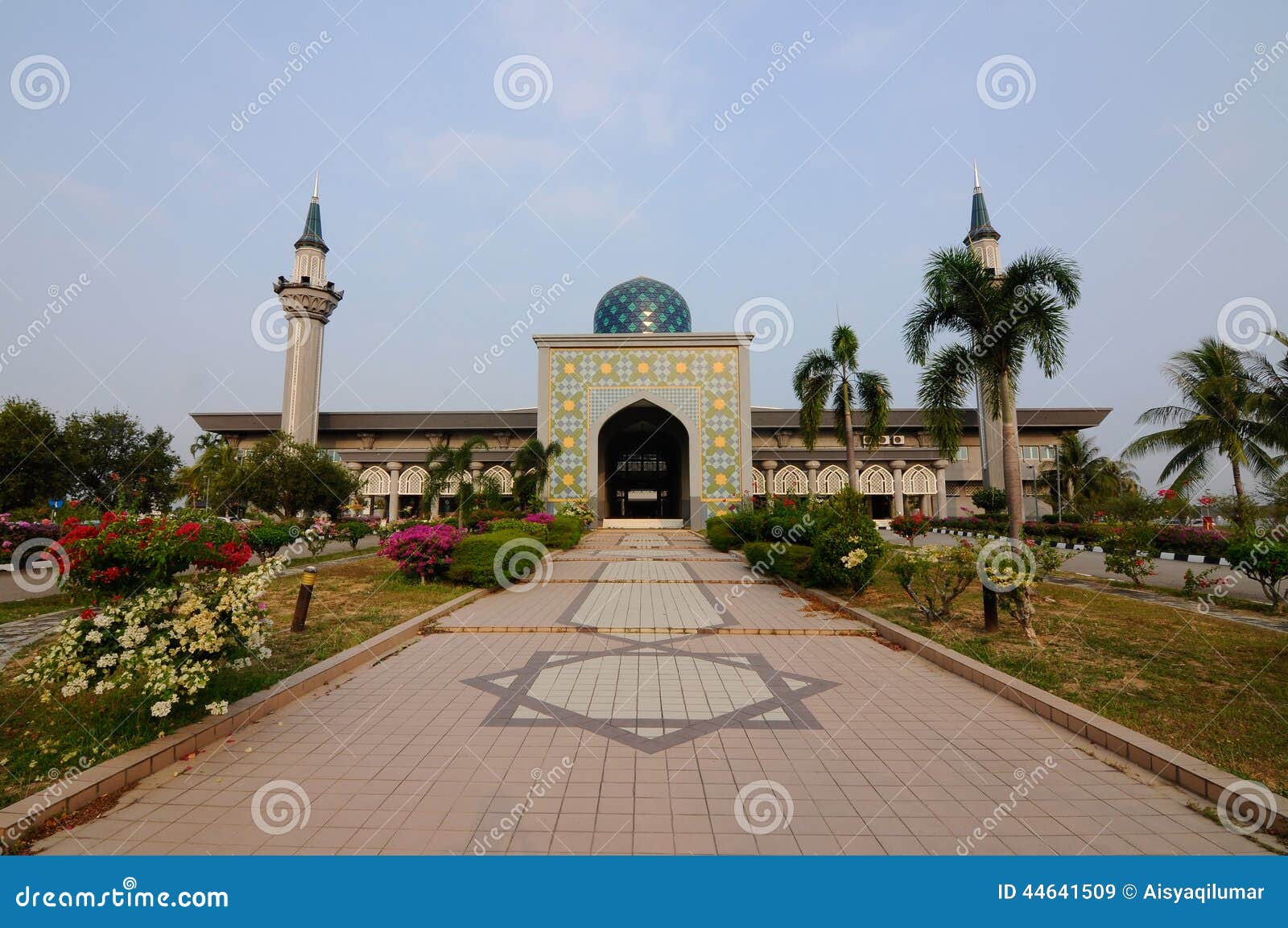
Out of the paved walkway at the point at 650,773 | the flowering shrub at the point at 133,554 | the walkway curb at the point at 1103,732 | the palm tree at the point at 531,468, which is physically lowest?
the paved walkway at the point at 650,773

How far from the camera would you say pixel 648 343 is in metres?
31.8

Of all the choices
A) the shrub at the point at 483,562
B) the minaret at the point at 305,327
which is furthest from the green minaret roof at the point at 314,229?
the shrub at the point at 483,562

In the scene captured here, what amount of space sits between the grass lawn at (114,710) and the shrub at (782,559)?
623 cm

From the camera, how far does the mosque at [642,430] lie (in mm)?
31188

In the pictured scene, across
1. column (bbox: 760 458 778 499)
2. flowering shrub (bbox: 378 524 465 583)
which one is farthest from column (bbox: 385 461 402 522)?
flowering shrub (bbox: 378 524 465 583)

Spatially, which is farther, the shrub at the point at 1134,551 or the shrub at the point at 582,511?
the shrub at the point at 582,511

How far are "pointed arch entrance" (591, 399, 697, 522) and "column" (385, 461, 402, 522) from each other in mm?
12761

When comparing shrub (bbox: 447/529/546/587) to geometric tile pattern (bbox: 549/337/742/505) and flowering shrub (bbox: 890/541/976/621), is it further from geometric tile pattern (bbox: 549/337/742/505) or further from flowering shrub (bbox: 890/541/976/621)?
geometric tile pattern (bbox: 549/337/742/505)

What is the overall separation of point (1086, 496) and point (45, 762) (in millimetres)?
38621

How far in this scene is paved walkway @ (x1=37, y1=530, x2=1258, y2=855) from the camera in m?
2.91

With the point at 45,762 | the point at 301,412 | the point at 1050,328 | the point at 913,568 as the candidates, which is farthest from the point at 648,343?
the point at 45,762

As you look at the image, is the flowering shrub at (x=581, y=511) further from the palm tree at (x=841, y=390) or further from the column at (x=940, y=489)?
the column at (x=940, y=489)

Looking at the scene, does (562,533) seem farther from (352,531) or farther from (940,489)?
(940,489)

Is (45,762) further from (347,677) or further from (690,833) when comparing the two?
(690,833)
